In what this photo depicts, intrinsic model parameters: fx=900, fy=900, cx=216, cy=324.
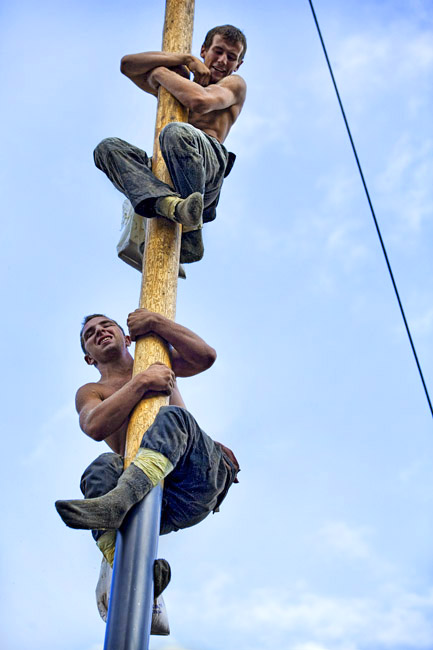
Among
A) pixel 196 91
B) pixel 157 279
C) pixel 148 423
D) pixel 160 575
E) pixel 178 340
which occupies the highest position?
pixel 196 91

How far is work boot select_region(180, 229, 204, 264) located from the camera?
4.46 meters

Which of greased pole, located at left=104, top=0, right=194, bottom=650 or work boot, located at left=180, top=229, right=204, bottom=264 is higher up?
work boot, located at left=180, top=229, right=204, bottom=264

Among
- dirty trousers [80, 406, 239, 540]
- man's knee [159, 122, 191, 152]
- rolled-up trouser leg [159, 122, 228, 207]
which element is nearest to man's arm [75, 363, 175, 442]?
dirty trousers [80, 406, 239, 540]

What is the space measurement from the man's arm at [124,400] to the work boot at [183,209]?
2.17ft

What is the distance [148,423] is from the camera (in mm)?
3547

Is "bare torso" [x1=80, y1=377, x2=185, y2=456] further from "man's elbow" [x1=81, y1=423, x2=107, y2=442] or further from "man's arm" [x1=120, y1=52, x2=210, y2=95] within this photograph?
"man's arm" [x1=120, y1=52, x2=210, y2=95]

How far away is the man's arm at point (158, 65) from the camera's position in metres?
4.57

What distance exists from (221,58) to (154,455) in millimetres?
2456

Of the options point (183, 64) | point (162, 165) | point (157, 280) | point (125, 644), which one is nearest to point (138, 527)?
point (125, 644)

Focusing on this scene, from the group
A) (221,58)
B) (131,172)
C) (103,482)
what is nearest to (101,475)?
(103,482)

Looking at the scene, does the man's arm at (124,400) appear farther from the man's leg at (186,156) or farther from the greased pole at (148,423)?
the man's leg at (186,156)

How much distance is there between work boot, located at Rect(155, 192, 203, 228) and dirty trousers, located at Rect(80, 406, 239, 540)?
869 millimetres

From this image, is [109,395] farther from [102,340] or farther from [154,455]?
[154,455]

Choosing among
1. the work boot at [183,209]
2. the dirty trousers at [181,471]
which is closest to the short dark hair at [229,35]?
the work boot at [183,209]
